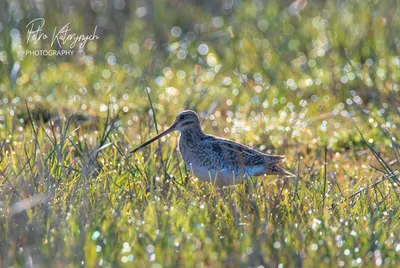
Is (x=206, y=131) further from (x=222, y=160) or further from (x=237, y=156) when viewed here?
(x=237, y=156)

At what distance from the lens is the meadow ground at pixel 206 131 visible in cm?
391

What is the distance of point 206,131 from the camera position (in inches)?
268

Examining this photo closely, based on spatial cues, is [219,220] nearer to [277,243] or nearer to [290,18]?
[277,243]

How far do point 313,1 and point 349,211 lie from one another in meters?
6.03

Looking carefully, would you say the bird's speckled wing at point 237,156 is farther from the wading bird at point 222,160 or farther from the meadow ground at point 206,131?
the meadow ground at point 206,131

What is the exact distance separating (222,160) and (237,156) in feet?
0.50

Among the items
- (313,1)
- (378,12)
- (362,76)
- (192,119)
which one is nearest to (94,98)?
(192,119)

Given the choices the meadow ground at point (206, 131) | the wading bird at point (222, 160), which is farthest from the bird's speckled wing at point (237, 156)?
the meadow ground at point (206, 131)

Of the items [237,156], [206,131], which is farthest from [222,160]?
[206,131]

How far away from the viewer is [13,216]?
418 cm

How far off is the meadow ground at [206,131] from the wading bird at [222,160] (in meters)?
0.09

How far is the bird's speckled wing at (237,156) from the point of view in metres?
5.53

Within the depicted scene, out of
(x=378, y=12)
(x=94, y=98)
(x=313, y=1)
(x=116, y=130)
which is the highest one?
(x=313, y=1)

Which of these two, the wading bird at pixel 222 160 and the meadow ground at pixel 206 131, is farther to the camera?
the wading bird at pixel 222 160
